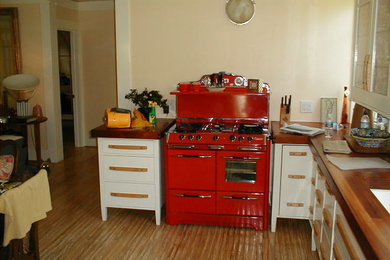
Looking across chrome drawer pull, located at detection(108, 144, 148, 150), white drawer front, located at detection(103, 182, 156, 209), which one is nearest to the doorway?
white drawer front, located at detection(103, 182, 156, 209)

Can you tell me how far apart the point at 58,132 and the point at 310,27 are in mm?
3686

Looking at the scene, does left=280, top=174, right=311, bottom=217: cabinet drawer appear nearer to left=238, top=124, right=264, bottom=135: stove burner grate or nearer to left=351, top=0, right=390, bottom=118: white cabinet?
left=238, top=124, right=264, bottom=135: stove burner grate

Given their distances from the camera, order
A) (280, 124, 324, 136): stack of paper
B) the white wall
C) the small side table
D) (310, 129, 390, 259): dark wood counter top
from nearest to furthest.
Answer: (310, 129, 390, 259): dark wood counter top → (280, 124, 324, 136): stack of paper → the white wall → the small side table

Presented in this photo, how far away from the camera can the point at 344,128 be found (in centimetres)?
355

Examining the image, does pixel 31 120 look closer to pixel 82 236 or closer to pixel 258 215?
pixel 82 236

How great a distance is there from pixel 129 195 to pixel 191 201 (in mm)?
555

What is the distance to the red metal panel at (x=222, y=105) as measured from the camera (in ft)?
12.0

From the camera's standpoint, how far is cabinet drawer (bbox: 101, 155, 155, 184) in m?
3.49

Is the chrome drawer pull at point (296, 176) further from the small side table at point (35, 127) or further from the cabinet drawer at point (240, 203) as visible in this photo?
the small side table at point (35, 127)

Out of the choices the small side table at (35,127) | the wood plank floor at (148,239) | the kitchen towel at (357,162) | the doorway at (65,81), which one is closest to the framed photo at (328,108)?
the wood plank floor at (148,239)

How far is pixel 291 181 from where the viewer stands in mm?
3344

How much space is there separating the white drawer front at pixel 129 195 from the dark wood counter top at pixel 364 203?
5.09ft

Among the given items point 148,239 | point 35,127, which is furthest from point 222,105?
point 35,127

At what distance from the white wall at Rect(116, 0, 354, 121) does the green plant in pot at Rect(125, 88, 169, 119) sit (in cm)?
18
